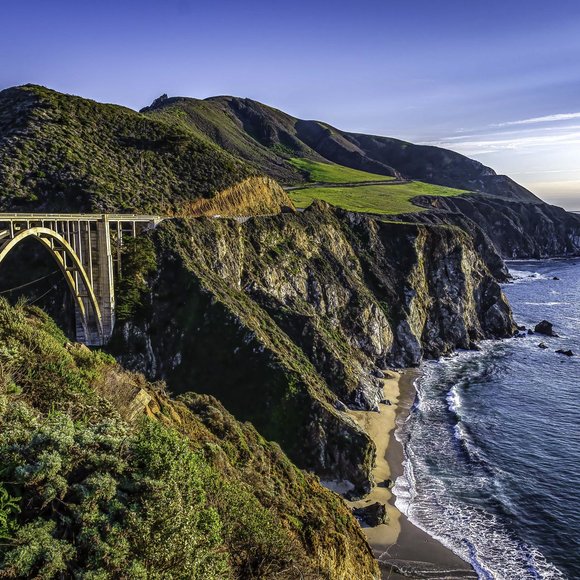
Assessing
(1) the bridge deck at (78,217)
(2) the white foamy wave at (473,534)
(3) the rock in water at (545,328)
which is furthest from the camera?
(3) the rock in water at (545,328)

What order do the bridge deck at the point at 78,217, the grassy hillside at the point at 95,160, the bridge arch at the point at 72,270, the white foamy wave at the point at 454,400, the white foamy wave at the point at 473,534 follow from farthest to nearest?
the grassy hillside at the point at 95,160
the white foamy wave at the point at 454,400
the bridge arch at the point at 72,270
the white foamy wave at the point at 473,534
the bridge deck at the point at 78,217

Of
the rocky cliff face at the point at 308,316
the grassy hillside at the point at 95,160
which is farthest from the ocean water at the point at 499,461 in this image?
the grassy hillside at the point at 95,160

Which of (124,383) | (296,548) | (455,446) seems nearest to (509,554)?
(455,446)

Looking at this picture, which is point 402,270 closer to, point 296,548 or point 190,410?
point 190,410

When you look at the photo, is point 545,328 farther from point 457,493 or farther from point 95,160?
point 95,160

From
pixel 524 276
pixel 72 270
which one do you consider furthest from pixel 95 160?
pixel 524 276

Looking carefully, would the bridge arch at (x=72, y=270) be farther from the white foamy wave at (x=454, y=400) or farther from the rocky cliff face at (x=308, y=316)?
the white foamy wave at (x=454, y=400)
